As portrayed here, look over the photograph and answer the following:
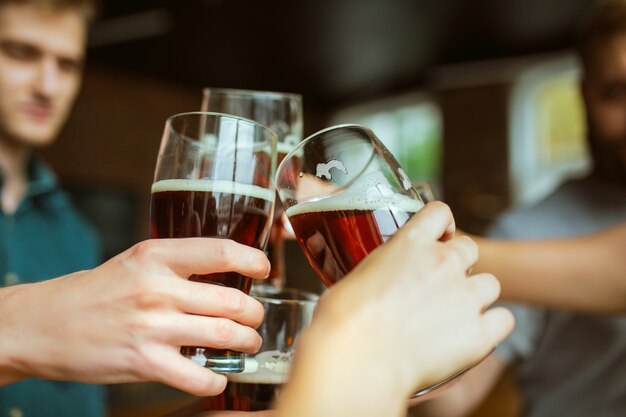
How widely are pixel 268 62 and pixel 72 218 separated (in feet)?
15.2

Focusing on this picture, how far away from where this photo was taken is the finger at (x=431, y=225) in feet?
1.37

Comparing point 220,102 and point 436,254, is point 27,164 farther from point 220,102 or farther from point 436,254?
point 436,254

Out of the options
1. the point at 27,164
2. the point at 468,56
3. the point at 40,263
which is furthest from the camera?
the point at 468,56

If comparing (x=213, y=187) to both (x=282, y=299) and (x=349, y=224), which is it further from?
(x=282, y=299)

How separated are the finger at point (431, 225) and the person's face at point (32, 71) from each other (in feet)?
3.92

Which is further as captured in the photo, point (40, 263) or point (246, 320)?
point (40, 263)

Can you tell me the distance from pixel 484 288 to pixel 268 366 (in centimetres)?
32

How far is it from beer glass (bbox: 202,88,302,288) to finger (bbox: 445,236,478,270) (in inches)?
15.3

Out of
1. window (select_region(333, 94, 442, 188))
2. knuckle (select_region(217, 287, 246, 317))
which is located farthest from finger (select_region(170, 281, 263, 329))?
window (select_region(333, 94, 442, 188))

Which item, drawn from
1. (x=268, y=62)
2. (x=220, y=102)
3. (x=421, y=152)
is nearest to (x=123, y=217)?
(x=268, y=62)

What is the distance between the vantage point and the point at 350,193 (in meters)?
0.52

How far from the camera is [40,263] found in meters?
1.41

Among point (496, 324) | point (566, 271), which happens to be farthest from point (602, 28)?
point (496, 324)

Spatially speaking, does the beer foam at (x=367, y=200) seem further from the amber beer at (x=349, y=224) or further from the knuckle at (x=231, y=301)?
the knuckle at (x=231, y=301)
